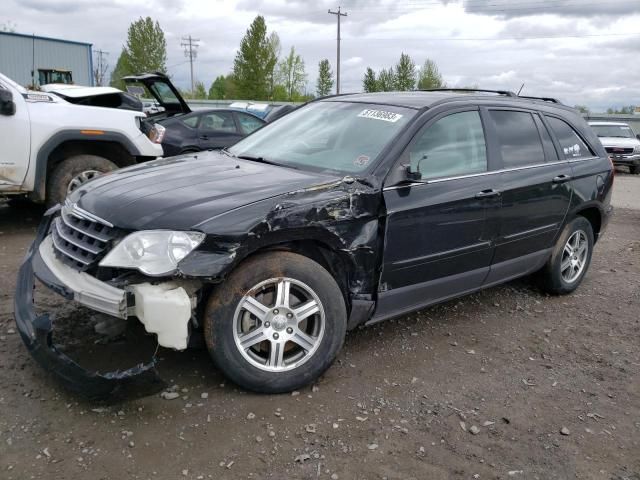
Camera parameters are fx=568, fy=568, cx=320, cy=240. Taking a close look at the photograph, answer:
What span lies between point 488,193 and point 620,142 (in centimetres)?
1745

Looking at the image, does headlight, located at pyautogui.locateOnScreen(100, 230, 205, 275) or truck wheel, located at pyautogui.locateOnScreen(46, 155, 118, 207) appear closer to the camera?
headlight, located at pyautogui.locateOnScreen(100, 230, 205, 275)

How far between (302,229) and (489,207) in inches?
61.4

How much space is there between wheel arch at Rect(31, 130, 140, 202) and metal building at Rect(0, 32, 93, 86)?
66.5ft

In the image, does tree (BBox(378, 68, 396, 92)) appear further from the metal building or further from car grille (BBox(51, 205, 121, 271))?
car grille (BBox(51, 205, 121, 271))

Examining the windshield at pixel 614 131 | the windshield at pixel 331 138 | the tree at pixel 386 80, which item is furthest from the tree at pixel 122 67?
the windshield at pixel 331 138

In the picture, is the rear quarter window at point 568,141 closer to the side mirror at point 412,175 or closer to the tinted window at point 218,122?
the side mirror at point 412,175

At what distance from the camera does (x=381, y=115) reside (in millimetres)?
3844

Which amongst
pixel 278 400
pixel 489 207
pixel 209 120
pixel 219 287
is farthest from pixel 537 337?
pixel 209 120

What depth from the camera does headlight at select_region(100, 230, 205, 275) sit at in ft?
8.96

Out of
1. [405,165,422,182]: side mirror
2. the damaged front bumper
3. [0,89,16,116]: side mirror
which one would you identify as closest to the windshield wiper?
[405,165,422,182]: side mirror

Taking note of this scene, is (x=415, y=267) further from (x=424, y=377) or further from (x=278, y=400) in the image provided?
(x=278, y=400)

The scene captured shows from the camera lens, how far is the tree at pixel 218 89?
6688 centimetres

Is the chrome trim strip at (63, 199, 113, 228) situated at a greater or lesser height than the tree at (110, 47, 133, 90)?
lesser

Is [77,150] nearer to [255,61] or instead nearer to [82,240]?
[82,240]
